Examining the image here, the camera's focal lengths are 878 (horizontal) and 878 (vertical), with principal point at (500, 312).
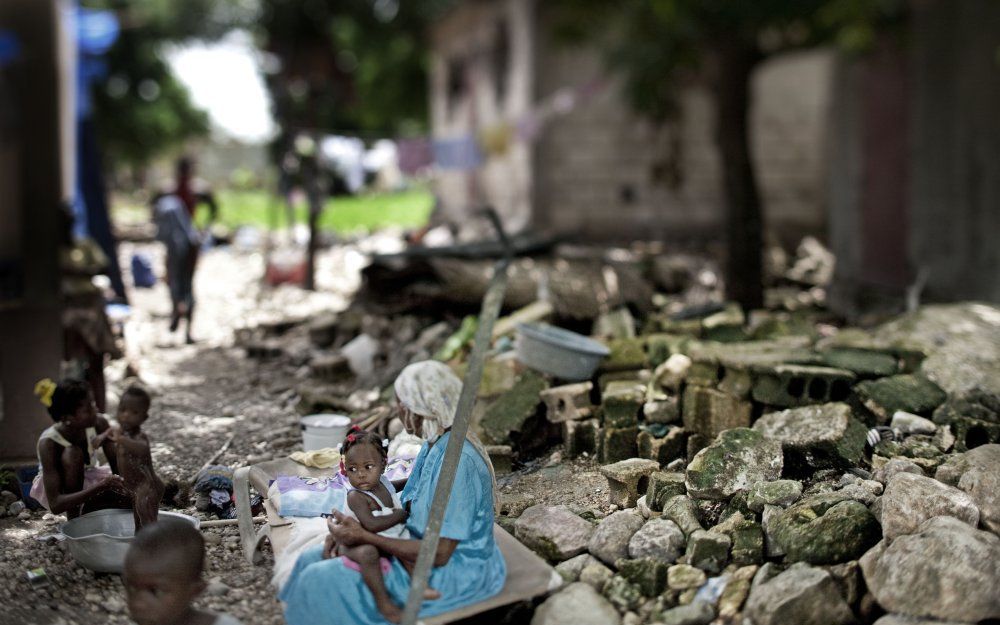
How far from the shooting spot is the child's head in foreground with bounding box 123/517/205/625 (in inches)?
108

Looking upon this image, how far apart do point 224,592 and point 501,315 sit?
171 inches

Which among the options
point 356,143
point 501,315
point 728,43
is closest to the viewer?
point 501,315

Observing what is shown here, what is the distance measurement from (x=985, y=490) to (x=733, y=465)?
1.08 metres

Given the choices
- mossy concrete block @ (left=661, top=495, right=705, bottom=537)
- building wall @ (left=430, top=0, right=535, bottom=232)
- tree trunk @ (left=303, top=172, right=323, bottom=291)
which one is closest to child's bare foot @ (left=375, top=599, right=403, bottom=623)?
mossy concrete block @ (left=661, top=495, right=705, bottom=537)

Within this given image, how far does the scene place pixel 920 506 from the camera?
370 cm

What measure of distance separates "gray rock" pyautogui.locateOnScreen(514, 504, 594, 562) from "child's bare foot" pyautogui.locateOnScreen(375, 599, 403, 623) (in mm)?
1035

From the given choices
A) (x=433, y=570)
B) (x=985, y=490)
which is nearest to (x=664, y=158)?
(x=985, y=490)

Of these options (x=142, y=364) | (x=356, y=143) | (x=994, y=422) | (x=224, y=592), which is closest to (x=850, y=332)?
(x=994, y=422)

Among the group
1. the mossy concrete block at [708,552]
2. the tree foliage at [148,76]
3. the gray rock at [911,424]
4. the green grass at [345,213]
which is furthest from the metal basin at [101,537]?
the tree foliage at [148,76]

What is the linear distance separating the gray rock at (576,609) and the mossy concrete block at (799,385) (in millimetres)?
2252

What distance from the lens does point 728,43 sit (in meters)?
8.39

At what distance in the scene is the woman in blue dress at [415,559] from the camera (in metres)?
3.10

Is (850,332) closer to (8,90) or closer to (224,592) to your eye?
(224,592)

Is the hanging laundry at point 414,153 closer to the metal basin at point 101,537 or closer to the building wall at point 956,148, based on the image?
the building wall at point 956,148
